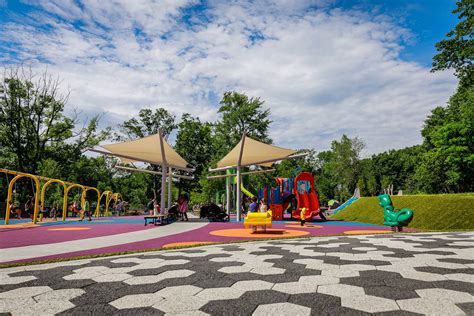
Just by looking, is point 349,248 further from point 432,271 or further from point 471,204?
point 471,204

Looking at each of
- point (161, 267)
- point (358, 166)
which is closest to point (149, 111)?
point (358, 166)

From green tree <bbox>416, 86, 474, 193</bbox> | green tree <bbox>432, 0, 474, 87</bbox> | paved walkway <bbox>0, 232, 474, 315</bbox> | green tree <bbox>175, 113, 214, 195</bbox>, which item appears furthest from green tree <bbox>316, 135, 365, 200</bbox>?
paved walkway <bbox>0, 232, 474, 315</bbox>

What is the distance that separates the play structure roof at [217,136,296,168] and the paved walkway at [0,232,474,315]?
15189mm

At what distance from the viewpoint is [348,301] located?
10.7 ft

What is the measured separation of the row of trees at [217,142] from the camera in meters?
29.3

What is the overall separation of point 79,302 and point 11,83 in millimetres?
35847

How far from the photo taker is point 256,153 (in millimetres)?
21953

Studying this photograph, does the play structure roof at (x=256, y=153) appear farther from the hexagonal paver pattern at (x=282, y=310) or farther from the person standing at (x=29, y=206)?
the hexagonal paver pattern at (x=282, y=310)

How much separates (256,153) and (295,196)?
4020 millimetres

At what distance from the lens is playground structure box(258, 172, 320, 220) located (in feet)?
64.0

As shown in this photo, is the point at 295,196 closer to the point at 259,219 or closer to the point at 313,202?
the point at 313,202

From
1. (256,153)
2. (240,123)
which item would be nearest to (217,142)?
(240,123)

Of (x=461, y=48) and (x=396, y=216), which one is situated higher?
(x=461, y=48)

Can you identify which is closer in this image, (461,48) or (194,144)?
(461,48)
